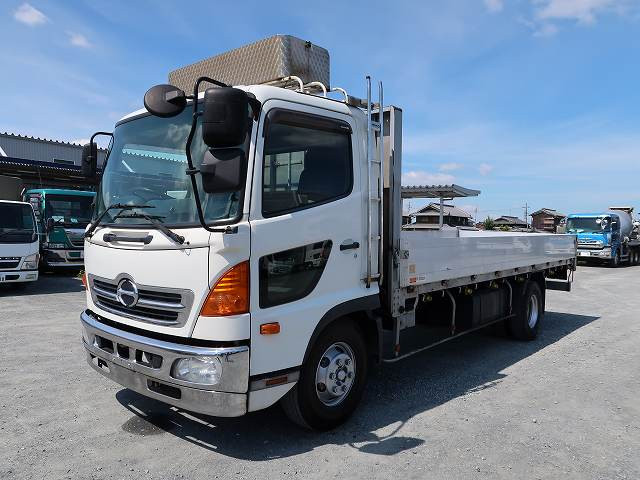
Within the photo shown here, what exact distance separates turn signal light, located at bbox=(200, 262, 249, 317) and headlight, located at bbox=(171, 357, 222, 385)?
30cm

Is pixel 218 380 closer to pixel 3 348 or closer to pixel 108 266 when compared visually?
pixel 108 266

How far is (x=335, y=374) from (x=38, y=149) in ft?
87.2

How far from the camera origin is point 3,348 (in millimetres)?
6223

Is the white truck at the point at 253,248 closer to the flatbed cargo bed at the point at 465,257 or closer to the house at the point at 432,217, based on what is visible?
the flatbed cargo bed at the point at 465,257

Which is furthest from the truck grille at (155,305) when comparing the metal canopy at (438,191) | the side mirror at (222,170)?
the metal canopy at (438,191)

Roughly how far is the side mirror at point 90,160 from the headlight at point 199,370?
7.51 ft

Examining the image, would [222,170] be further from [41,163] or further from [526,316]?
[41,163]

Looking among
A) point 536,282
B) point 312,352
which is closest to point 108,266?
point 312,352

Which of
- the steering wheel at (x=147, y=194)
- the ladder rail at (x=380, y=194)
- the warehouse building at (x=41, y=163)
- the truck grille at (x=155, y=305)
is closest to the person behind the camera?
the truck grille at (x=155, y=305)

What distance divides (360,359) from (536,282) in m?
4.68

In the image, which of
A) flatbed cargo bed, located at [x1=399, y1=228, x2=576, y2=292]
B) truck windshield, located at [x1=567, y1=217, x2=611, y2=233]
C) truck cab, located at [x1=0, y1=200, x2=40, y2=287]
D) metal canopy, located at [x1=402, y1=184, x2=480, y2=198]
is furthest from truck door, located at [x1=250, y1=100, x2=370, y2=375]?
truck windshield, located at [x1=567, y1=217, x2=611, y2=233]

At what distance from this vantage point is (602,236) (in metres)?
22.5

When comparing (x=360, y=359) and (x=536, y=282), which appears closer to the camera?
(x=360, y=359)

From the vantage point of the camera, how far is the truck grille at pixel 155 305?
3.20 meters
